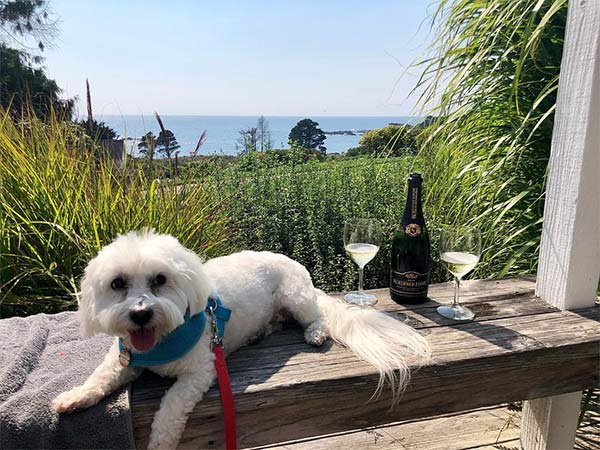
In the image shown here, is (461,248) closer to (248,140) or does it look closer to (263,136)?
(248,140)

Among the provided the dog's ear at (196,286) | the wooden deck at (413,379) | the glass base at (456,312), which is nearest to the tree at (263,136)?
the wooden deck at (413,379)

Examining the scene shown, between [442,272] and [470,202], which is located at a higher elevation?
[470,202]

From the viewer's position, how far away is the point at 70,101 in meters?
3.56

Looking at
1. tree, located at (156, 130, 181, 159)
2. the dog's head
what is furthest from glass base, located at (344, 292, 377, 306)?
tree, located at (156, 130, 181, 159)

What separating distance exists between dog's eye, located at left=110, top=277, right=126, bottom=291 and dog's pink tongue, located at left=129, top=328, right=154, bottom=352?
0.15 meters

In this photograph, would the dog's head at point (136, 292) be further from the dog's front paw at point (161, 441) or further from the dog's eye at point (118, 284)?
the dog's front paw at point (161, 441)

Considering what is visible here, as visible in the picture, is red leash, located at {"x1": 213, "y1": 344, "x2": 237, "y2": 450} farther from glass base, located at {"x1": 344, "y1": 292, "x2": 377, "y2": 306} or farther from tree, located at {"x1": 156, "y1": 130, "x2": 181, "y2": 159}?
tree, located at {"x1": 156, "y1": 130, "x2": 181, "y2": 159}

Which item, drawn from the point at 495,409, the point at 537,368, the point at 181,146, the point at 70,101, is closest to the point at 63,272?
the point at 181,146

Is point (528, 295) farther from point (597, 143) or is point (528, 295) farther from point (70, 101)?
point (70, 101)

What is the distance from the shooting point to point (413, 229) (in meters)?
2.09

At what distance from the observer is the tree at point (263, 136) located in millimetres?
5188

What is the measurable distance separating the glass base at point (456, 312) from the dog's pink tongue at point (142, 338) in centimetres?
131

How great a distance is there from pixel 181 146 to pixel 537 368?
2.53 metres

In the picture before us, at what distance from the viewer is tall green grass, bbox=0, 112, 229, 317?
95.2 inches
